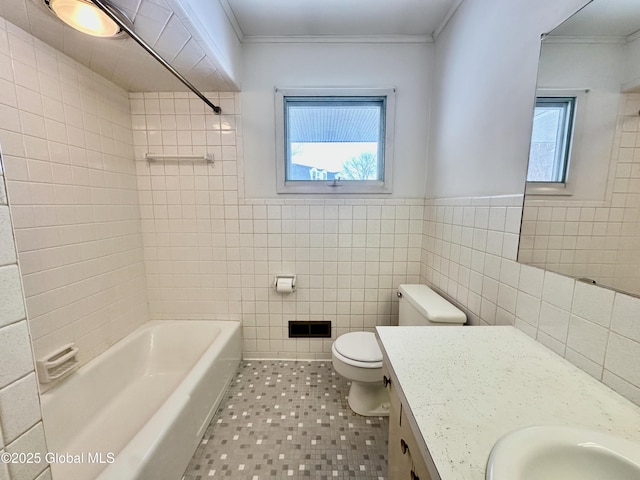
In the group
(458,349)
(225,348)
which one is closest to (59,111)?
(225,348)

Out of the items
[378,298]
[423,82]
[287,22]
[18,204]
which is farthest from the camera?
[378,298]

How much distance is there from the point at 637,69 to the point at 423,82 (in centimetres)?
140

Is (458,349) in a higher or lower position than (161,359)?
higher

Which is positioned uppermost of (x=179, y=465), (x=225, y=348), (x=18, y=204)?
(x=18, y=204)

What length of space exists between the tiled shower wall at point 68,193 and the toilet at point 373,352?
1.53 m

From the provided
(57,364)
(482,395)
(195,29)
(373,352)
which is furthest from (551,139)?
(57,364)

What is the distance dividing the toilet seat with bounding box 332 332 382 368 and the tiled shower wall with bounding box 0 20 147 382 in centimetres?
154

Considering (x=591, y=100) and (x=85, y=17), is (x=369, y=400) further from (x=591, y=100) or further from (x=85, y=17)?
(x=85, y=17)

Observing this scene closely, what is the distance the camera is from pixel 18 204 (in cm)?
118

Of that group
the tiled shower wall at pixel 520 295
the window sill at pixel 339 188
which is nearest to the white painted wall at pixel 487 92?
the tiled shower wall at pixel 520 295

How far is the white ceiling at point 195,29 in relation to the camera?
1.15m

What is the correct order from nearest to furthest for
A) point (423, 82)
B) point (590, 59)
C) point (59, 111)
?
point (590, 59), point (59, 111), point (423, 82)

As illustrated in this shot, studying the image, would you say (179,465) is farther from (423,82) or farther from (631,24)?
(423,82)

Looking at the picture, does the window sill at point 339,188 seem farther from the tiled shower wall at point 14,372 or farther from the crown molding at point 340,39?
the tiled shower wall at point 14,372
